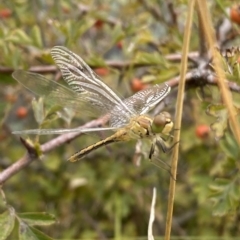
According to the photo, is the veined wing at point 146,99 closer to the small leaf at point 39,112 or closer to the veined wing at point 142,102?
the veined wing at point 142,102

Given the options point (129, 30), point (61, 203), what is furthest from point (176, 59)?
point (61, 203)

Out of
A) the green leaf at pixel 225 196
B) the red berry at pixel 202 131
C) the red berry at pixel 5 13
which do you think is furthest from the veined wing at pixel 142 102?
the red berry at pixel 5 13

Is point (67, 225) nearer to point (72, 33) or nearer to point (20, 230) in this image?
point (72, 33)

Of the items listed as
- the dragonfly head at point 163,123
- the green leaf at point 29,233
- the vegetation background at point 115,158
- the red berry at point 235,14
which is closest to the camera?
the dragonfly head at point 163,123

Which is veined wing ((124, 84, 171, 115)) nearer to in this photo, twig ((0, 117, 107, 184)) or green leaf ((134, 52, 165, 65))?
twig ((0, 117, 107, 184))

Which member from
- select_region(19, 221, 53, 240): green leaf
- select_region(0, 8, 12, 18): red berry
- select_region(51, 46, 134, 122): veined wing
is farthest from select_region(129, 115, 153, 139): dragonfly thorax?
select_region(0, 8, 12, 18): red berry

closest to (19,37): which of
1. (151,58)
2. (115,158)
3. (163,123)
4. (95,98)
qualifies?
(151,58)

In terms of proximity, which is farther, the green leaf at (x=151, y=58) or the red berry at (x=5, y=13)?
the red berry at (x=5, y=13)
